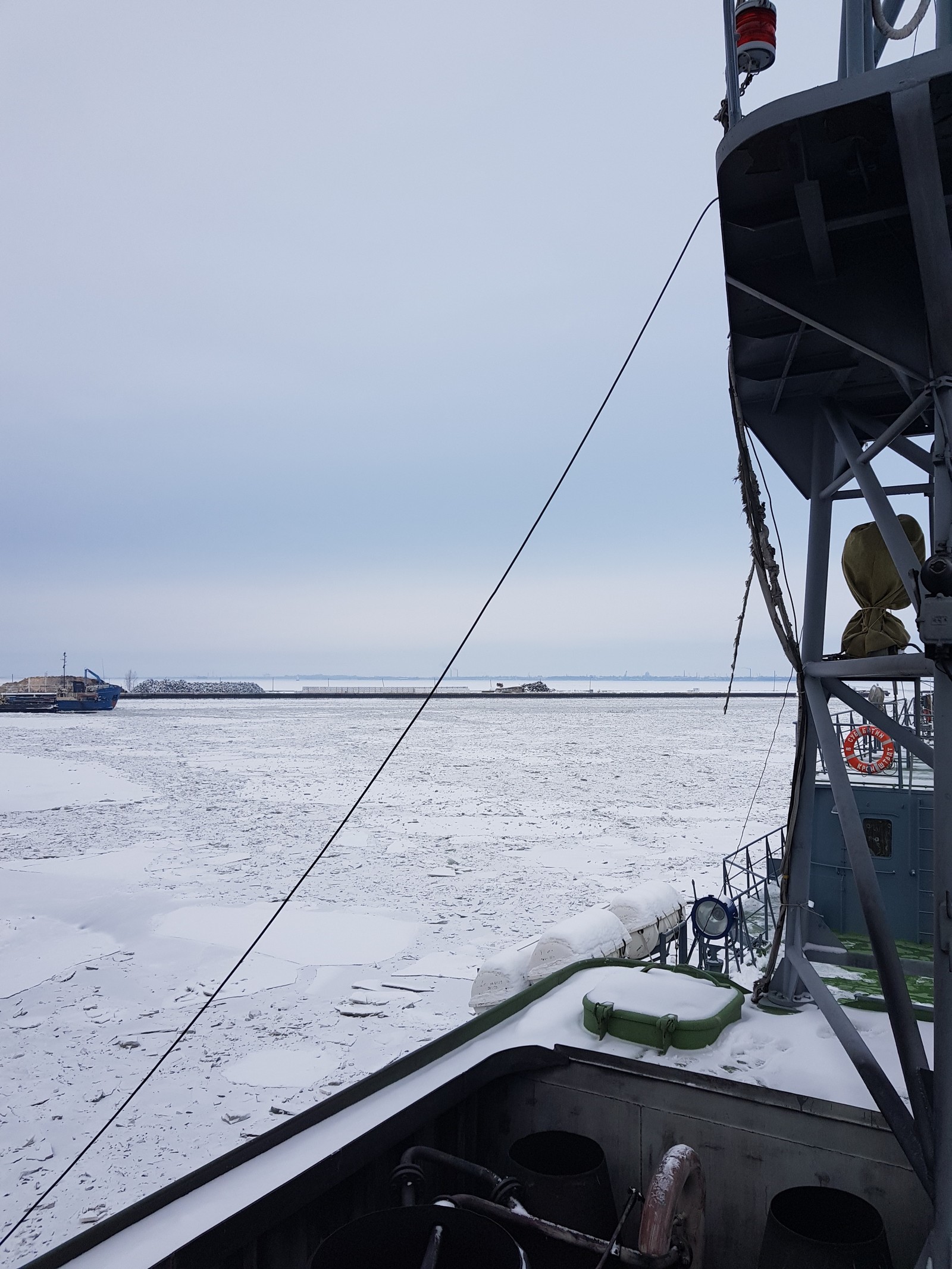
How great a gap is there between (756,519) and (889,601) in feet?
3.09

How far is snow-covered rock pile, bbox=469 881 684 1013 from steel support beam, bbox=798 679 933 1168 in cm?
506

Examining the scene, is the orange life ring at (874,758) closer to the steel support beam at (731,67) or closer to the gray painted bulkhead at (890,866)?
the gray painted bulkhead at (890,866)

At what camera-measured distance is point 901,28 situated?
10.5 ft

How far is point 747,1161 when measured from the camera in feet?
13.6

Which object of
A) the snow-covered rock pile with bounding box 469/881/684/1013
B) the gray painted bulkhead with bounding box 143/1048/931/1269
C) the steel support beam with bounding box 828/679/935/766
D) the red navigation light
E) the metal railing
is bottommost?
the snow-covered rock pile with bounding box 469/881/684/1013

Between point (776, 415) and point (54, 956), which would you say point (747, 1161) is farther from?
point (54, 956)

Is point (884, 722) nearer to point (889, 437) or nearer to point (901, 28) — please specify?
point (889, 437)

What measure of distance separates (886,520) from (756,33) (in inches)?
Answer: 90.6

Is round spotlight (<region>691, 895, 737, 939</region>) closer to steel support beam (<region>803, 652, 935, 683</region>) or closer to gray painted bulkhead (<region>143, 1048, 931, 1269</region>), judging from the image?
gray painted bulkhead (<region>143, 1048, 931, 1269</region>)

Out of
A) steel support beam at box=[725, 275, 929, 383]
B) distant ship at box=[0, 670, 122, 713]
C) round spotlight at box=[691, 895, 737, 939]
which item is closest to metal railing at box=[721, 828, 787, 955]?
round spotlight at box=[691, 895, 737, 939]

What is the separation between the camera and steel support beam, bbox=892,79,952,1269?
3.07 m

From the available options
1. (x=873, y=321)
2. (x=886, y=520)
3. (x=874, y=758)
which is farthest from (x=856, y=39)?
(x=874, y=758)

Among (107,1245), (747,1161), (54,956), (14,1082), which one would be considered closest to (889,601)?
(747,1161)

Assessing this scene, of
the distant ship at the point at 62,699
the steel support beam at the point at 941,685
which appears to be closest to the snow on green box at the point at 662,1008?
the steel support beam at the point at 941,685
